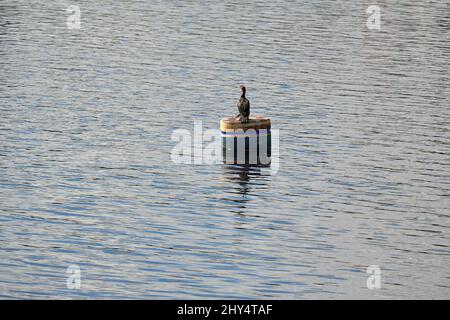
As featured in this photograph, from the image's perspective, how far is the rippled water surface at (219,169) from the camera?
36.1 meters

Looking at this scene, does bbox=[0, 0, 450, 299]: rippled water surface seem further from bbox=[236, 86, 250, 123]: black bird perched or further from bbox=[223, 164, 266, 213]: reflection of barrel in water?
bbox=[236, 86, 250, 123]: black bird perched

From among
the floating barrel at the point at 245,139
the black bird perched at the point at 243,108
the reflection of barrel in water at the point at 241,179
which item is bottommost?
the reflection of barrel in water at the point at 241,179

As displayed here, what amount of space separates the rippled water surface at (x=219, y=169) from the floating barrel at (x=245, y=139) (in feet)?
2.42

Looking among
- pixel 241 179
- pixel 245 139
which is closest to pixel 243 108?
pixel 245 139

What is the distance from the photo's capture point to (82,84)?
230ft

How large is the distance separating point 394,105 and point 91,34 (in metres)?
36.0

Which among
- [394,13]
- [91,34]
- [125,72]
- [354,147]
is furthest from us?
[394,13]

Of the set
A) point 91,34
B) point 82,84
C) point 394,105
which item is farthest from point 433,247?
point 91,34

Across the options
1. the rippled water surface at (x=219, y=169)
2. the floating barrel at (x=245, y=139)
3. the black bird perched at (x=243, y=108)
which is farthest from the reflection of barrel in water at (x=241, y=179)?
the black bird perched at (x=243, y=108)

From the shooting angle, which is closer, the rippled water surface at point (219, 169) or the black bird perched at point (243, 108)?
the rippled water surface at point (219, 169)

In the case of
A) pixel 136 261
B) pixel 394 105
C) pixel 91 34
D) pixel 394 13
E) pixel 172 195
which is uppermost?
pixel 394 13

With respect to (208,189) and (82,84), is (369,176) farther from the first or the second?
(82,84)

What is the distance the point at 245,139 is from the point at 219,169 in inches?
75.8

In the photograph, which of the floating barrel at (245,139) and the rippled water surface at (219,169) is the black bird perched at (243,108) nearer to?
the floating barrel at (245,139)
